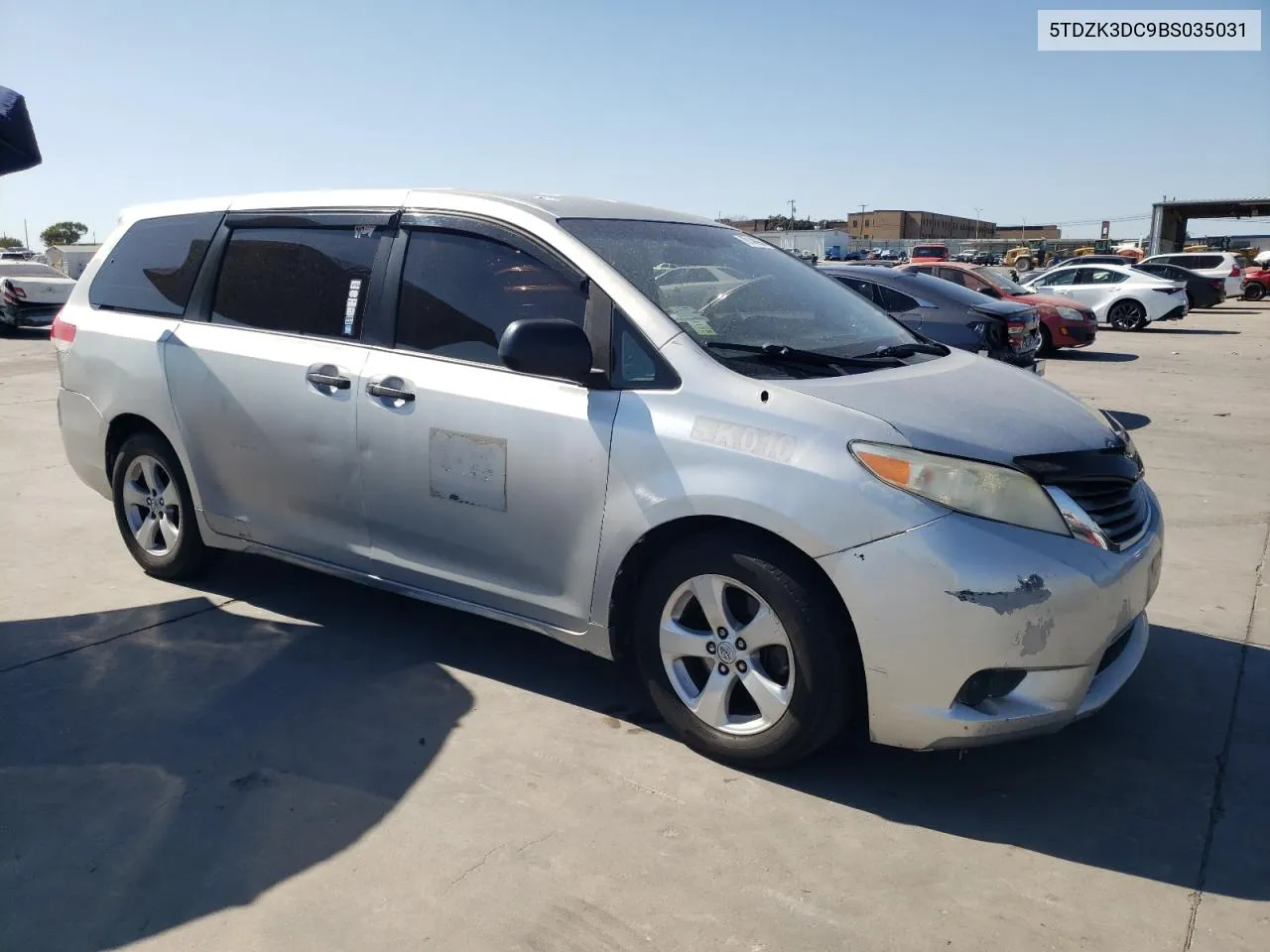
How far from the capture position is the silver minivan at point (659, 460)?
3.13 metres

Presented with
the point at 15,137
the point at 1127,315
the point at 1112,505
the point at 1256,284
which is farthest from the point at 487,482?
the point at 1256,284

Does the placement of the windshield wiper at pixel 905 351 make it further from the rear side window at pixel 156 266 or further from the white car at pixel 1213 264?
the white car at pixel 1213 264

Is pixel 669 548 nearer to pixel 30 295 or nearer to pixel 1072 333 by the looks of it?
pixel 1072 333

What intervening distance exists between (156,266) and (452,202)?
1.88m

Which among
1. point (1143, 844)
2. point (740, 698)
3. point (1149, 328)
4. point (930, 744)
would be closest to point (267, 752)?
point (740, 698)

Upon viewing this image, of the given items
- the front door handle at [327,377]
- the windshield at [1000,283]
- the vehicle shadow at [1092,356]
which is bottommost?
the vehicle shadow at [1092,356]

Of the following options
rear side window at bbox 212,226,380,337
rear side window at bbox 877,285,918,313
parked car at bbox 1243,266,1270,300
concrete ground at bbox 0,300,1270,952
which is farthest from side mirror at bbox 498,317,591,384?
parked car at bbox 1243,266,1270,300

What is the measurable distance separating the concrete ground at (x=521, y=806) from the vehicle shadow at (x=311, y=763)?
0.01m

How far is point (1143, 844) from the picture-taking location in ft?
10.2

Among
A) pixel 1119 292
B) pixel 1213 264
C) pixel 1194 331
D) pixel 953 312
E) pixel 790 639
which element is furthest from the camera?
pixel 1213 264

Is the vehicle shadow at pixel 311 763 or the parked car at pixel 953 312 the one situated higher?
the parked car at pixel 953 312

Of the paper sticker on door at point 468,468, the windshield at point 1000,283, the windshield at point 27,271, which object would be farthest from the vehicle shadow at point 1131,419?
the windshield at point 27,271

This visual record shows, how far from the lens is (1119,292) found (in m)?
23.0

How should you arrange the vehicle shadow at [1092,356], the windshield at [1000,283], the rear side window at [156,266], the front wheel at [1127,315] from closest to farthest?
the rear side window at [156,266], the windshield at [1000,283], the vehicle shadow at [1092,356], the front wheel at [1127,315]
